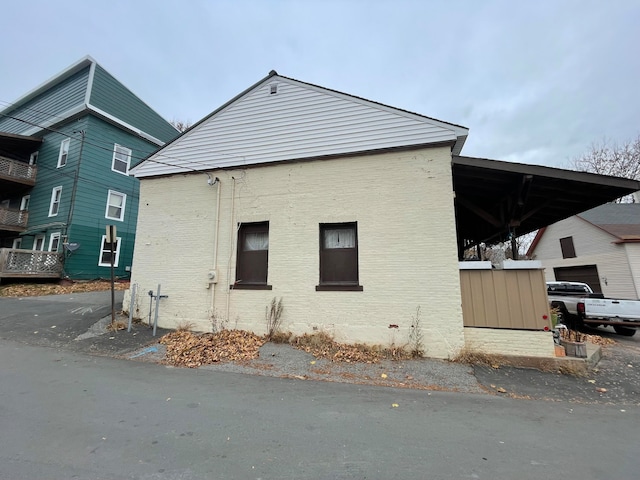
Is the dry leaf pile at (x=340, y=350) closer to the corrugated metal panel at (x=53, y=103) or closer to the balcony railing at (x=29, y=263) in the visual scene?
the balcony railing at (x=29, y=263)

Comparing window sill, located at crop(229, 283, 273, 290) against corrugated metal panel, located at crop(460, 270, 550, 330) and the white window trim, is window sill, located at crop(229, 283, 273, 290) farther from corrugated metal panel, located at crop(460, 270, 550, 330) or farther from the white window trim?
the white window trim

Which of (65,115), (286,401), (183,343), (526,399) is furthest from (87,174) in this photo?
(526,399)

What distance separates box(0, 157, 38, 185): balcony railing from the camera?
1673 centimetres

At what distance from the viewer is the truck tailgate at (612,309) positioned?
10.1 metres

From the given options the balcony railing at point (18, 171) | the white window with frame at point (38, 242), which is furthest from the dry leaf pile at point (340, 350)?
the balcony railing at point (18, 171)

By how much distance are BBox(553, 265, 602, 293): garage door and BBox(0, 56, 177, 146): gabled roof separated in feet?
90.2

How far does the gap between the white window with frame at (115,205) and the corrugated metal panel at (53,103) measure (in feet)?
16.1

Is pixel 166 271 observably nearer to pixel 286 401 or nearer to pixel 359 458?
pixel 286 401

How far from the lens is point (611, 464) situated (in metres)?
3.05

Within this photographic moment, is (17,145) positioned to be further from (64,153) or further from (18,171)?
(64,153)

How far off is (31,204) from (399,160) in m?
21.2

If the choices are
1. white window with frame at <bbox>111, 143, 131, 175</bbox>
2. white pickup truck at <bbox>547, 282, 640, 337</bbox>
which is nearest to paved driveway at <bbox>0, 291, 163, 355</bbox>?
white window with frame at <bbox>111, 143, 131, 175</bbox>

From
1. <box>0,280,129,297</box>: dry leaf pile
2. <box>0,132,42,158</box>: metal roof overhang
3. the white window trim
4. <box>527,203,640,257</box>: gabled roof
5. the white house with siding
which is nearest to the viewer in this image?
<box>0,280,129,297</box>: dry leaf pile

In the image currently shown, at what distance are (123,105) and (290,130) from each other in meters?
15.3
